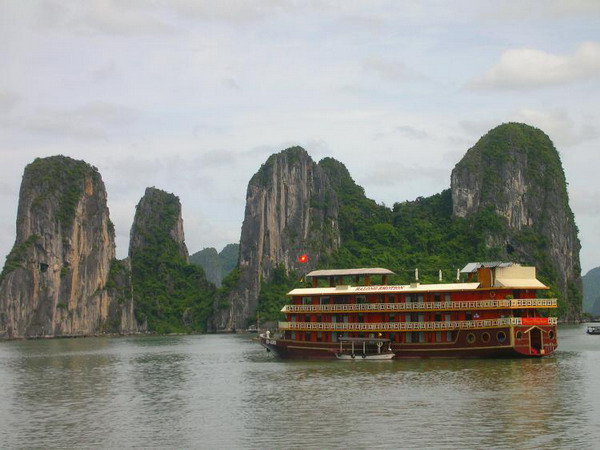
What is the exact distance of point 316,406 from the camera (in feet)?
135

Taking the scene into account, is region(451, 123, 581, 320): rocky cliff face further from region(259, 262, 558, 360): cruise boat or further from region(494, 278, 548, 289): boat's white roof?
region(494, 278, 548, 289): boat's white roof

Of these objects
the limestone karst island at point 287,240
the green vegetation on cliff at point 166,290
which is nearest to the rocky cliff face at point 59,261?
the limestone karst island at point 287,240

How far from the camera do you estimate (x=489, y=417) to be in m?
36.6

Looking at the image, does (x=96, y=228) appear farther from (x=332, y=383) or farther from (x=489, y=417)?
(x=489, y=417)

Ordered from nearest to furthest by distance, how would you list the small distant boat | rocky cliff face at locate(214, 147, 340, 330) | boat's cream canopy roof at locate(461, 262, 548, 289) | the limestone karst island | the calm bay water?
the calm bay water
boat's cream canopy roof at locate(461, 262, 548, 289)
the small distant boat
the limestone karst island
rocky cliff face at locate(214, 147, 340, 330)

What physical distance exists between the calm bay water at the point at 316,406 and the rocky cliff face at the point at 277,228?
360 ft

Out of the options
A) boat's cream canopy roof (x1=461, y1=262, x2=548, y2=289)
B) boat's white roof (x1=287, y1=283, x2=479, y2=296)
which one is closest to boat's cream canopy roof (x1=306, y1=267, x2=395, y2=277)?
boat's white roof (x1=287, y1=283, x2=479, y2=296)

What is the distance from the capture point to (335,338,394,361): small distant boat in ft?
209

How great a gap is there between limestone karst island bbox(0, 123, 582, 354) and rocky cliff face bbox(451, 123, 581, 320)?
0.24 metres

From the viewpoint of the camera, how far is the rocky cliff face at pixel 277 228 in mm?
176375

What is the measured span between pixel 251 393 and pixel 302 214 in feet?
435

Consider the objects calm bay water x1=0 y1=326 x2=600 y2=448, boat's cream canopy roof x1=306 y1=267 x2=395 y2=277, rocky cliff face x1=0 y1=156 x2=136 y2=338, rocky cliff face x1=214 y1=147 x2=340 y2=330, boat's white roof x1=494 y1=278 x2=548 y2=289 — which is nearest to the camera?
calm bay water x1=0 y1=326 x2=600 y2=448

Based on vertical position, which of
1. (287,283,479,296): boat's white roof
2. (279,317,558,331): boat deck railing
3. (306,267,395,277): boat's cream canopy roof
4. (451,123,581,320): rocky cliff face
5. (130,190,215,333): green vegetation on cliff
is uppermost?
(451,123,581,320): rocky cliff face

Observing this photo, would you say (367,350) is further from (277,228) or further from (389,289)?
(277,228)
